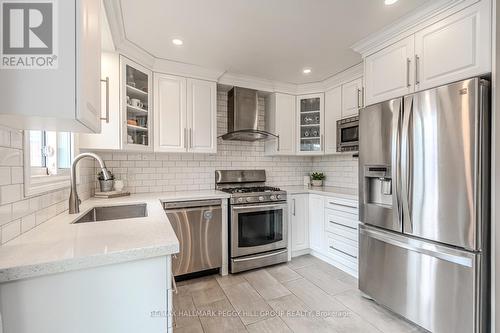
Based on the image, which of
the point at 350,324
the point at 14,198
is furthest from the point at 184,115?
the point at 350,324

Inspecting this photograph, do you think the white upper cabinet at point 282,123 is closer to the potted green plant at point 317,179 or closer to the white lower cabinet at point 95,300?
the potted green plant at point 317,179

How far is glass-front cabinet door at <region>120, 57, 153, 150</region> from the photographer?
2.35 meters

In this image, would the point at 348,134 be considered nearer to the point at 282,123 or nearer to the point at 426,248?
the point at 282,123

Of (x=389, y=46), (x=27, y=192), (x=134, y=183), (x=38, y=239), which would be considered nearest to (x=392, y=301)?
(x=389, y=46)

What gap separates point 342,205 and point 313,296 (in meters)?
1.05

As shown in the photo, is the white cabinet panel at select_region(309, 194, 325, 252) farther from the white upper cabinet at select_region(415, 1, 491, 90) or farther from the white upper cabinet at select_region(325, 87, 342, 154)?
the white upper cabinet at select_region(415, 1, 491, 90)

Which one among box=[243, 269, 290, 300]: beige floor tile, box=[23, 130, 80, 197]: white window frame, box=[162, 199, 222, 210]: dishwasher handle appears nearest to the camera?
box=[23, 130, 80, 197]: white window frame

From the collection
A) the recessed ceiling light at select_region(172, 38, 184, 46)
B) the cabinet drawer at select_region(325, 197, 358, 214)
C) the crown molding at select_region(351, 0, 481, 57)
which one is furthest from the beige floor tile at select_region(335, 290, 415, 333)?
the recessed ceiling light at select_region(172, 38, 184, 46)

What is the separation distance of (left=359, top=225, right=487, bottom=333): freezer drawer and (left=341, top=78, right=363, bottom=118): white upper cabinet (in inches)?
58.8

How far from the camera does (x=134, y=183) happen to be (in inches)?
113

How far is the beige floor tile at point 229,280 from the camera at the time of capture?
255cm

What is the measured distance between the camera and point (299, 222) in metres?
3.22

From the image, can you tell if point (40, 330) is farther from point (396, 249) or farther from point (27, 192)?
point (396, 249)

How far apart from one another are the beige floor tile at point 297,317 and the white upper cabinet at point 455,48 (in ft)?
6.71
